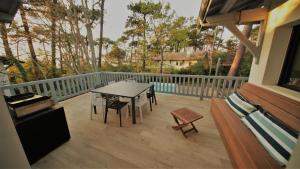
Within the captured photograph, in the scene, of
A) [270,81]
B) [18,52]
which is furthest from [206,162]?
[18,52]

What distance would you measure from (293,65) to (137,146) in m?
2.86

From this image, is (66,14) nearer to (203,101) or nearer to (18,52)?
(18,52)

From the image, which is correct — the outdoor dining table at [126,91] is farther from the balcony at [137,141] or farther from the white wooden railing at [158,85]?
the white wooden railing at [158,85]

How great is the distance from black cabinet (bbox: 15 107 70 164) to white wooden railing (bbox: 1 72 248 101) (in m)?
1.69

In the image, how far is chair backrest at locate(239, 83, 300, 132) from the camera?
1446 mm

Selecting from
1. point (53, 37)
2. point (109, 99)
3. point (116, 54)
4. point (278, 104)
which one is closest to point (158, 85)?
point (109, 99)

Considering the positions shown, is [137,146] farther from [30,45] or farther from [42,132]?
[30,45]

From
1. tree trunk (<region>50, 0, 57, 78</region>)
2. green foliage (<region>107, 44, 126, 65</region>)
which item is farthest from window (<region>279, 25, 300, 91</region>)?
green foliage (<region>107, 44, 126, 65</region>)

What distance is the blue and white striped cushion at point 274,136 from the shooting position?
1207 mm

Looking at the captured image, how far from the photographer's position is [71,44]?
21.2ft

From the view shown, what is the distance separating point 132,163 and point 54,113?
1.41 meters

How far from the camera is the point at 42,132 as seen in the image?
5.68 feet

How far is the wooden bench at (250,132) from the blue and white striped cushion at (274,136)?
56 millimetres

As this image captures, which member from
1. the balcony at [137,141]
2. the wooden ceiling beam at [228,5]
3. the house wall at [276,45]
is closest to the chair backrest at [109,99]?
the balcony at [137,141]
